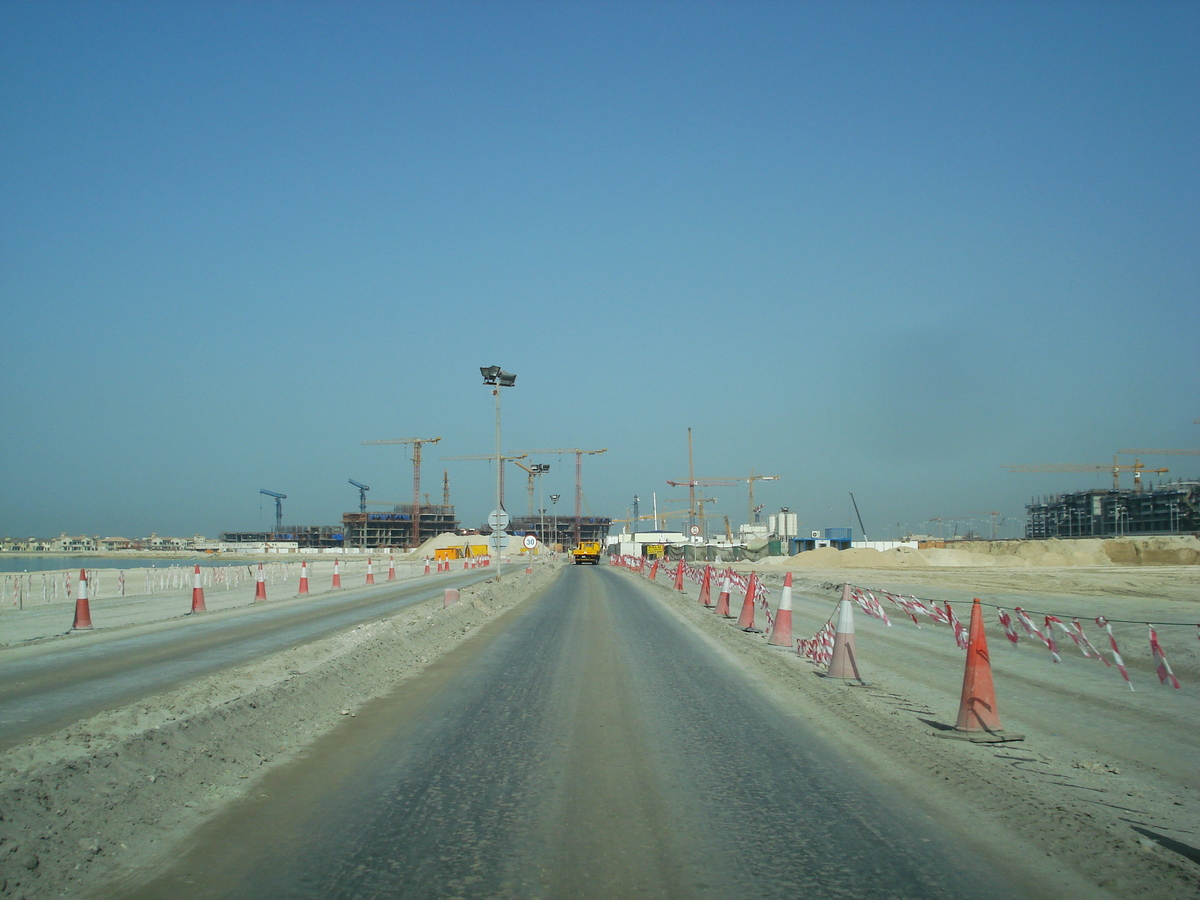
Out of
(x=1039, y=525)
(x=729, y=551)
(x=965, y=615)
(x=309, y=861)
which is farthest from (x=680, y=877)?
(x=1039, y=525)

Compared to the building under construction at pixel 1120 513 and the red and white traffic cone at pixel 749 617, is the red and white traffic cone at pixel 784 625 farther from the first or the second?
the building under construction at pixel 1120 513

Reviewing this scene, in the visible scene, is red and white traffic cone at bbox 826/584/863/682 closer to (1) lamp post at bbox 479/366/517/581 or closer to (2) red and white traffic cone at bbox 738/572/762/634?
(2) red and white traffic cone at bbox 738/572/762/634

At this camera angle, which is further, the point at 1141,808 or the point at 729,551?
the point at 729,551

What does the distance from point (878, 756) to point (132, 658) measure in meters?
10.9

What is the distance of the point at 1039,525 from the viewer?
536 ft

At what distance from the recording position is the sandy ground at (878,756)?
4.73m

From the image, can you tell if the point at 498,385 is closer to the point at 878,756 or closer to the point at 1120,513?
the point at 878,756

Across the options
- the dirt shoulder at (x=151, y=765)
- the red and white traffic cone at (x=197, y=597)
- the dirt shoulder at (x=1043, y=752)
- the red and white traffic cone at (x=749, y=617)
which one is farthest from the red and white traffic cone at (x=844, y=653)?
the red and white traffic cone at (x=197, y=597)

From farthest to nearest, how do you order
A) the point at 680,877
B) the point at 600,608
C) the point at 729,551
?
the point at 729,551
the point at 600,608
the point at 680,877

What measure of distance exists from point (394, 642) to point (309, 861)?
9.62m

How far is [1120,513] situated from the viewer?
407ft

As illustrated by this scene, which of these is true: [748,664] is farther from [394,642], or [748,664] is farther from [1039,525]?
[1039,525]

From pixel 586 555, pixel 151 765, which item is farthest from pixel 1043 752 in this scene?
pixel 586 555

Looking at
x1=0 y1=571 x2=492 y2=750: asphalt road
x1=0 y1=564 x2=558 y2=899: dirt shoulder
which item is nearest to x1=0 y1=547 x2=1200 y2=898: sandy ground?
x1=0 y1=564 x2=558 y2=899: dirt shoulder
